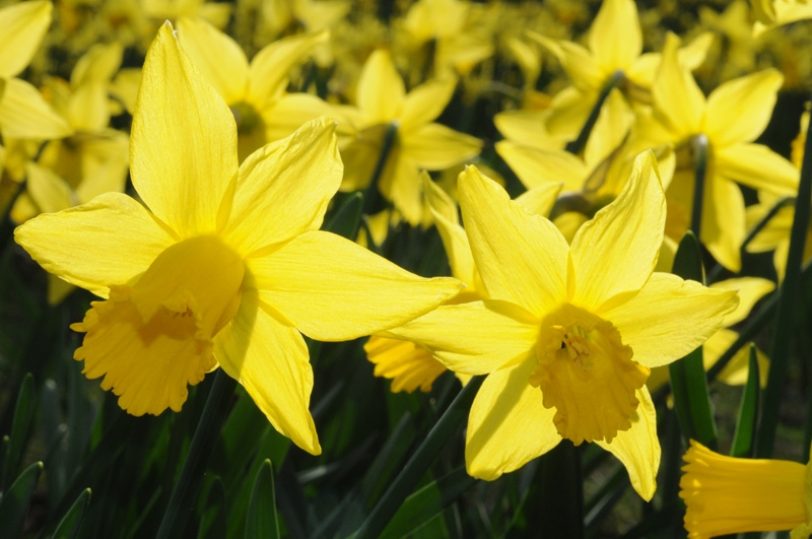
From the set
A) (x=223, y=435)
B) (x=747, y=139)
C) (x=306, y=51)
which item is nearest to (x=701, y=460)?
(x=223, y=435)

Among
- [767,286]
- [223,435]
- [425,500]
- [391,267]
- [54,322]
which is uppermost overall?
[391,267]

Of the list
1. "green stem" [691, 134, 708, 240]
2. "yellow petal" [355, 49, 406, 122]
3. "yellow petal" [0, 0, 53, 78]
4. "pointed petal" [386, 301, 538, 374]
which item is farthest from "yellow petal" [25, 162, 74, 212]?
"green stem" [691, 134, 708, 240]

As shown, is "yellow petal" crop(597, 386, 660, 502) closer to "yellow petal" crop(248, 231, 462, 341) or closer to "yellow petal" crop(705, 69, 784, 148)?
"yellow petal" crop(248, 231, 462, 341)

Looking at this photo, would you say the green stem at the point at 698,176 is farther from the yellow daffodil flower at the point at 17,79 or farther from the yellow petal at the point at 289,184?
the yellow daffodil flower at the point at 17,79

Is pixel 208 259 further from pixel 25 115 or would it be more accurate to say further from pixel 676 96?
pixel 676 96

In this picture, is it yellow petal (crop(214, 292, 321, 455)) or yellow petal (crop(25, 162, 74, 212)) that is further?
yellow petal (crop(25, 162, 74, 212))

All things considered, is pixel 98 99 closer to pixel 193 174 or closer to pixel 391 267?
pixel 193 174
